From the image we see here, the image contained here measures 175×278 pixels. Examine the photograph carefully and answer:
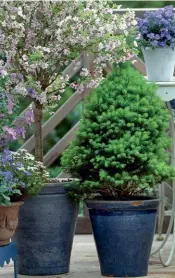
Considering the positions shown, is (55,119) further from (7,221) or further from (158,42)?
(7,221)

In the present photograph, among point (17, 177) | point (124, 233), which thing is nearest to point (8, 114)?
point (17, 177)

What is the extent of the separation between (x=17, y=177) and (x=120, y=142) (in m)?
0.47

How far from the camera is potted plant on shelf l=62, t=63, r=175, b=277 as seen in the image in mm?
3688

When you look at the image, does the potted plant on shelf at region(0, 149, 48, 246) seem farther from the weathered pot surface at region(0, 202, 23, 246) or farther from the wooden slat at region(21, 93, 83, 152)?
the wooden slat at region(21, 93, 83, 152)

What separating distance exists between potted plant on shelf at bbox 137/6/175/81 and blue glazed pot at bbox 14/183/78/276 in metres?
0.75

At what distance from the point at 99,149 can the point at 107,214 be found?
289mm

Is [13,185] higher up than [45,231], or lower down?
higher up

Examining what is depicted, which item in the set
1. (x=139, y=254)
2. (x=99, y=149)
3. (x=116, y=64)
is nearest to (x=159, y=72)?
(x=116, y=64)

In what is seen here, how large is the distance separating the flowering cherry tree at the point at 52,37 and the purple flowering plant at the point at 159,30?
85mm

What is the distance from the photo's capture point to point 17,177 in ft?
11.9

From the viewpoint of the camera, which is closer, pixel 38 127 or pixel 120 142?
pixel 120 142

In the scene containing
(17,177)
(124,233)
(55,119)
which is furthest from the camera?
(55,119)

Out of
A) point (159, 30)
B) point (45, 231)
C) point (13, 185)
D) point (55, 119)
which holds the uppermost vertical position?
point (159, 30)

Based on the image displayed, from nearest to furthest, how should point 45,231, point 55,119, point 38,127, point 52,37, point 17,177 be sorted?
1. point 17,177
2. point 45,231
3. point 52,37
4. point 38,127
5. point 55,119
